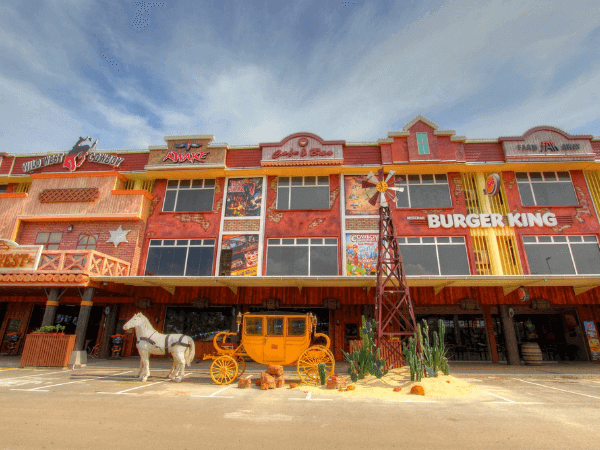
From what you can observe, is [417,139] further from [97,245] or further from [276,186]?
[97,245]

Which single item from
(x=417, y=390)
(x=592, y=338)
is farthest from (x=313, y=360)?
(x=592, y=338)

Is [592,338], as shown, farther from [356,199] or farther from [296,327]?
[296,327]

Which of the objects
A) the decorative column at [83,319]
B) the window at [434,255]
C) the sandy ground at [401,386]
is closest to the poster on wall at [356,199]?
the window at [434,255]

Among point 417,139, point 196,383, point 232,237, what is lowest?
point 196,383

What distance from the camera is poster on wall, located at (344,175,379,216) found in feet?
60.2

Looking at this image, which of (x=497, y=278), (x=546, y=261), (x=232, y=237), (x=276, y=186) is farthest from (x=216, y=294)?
(x=546, y=261)

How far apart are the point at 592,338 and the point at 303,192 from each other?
16424 millimetres

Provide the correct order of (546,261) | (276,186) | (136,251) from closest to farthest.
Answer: (546,261), (136,251), (276,186)

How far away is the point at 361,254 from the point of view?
17359mm

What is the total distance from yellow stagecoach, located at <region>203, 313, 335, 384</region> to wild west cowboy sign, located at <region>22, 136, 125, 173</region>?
49.8 feet

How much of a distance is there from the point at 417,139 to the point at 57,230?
69.8 ft

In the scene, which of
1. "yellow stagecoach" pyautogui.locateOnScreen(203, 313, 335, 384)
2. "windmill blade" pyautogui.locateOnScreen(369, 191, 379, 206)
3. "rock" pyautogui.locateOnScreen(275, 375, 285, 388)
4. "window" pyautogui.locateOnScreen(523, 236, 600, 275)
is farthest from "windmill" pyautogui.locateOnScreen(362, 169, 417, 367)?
"window" pyautogui.locateOnScreen(523, 236, 600, 275)

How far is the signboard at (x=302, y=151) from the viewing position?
19000 mm

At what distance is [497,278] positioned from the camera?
13.8 metres
